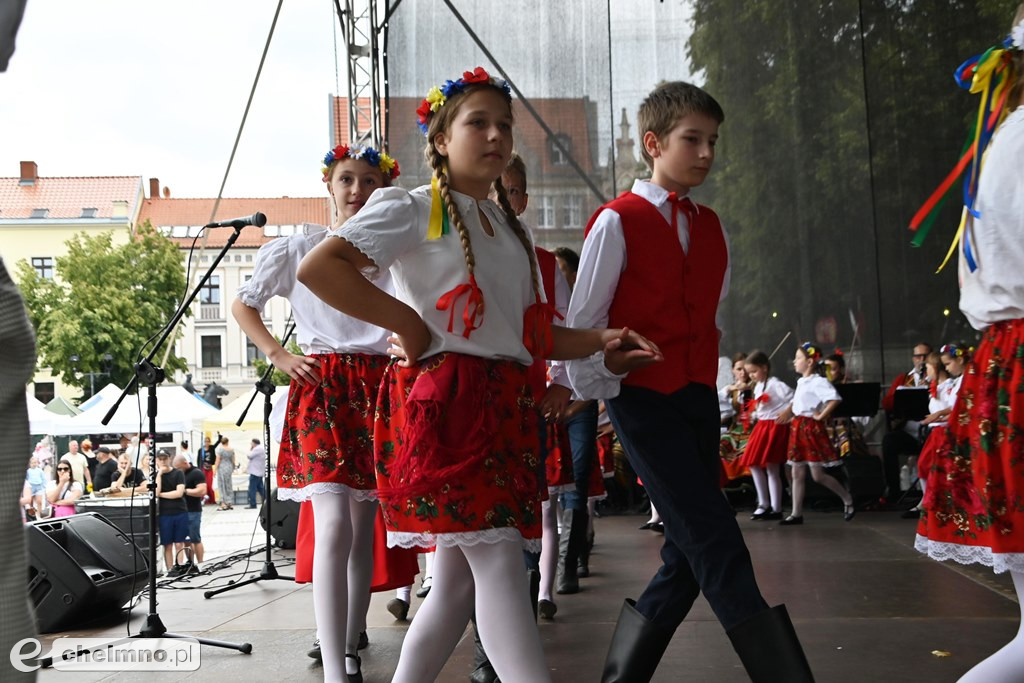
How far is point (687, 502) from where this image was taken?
247cm

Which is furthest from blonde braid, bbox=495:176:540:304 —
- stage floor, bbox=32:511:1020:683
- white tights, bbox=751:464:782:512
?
white tights, bbox=751:464:782:512

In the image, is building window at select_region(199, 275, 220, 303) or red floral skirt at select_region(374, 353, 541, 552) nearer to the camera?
red floral skirt at select_region(374, 353, 541, 552)

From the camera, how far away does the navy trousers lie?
240 cm

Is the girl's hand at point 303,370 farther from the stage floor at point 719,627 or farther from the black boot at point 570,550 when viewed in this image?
the black boot at point 570,550

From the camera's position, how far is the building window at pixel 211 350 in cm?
5088

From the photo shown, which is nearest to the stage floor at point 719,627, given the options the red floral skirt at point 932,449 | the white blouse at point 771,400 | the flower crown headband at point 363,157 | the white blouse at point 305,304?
the red floral skirt at point 932,449

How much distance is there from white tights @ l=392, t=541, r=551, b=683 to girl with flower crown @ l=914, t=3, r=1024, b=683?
954 mm

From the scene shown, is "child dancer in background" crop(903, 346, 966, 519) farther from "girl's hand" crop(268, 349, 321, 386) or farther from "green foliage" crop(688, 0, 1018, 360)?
"girl's hand" crop(268, 349, 321, 386)

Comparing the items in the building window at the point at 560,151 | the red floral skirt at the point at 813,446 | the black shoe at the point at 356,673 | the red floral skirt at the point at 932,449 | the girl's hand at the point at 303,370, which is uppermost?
the building window at the point at 560,151

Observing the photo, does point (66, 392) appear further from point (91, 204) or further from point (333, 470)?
point (333, 470)

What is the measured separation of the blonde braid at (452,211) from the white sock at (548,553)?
7.95ft

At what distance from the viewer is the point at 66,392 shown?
37562 mm

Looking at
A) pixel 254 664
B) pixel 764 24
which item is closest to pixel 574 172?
pixel 764 24

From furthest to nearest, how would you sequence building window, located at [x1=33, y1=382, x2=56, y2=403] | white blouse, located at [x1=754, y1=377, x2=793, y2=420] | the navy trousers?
1. building window, located at [x1=33, y1=382, x2=56, y2=403]
2. white blouse, located at [x1=754, y1=377, x2=793, y2=420]
3. the navy trousers
